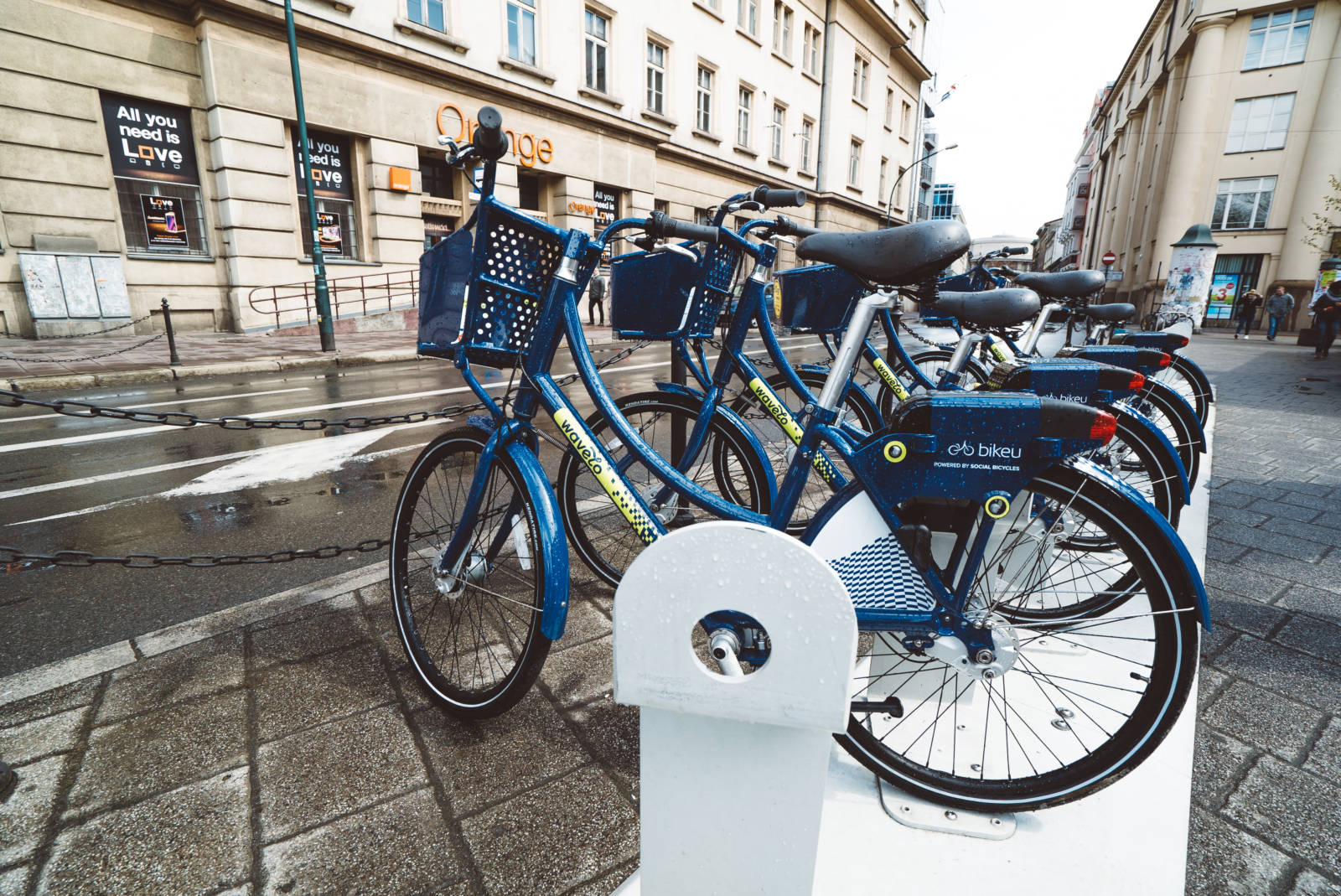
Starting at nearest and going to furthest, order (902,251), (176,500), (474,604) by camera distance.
Answer: (902,251)
(474,604)
(176,500)

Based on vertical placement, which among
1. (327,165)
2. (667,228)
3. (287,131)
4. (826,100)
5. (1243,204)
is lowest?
(667,228)

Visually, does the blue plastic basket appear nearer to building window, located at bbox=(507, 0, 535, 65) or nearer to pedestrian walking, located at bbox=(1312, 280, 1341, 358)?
pedestrian walking, located at bbox=(1312, 280, 1341, 358)

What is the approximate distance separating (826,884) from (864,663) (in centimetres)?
86

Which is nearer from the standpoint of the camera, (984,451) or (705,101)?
(984,451)

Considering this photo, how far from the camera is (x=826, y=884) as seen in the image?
153 cm

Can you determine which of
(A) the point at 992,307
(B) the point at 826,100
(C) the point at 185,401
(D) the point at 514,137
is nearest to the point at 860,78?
Answer: (B) the point at 826,100

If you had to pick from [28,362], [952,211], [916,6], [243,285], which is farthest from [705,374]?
[952,211]

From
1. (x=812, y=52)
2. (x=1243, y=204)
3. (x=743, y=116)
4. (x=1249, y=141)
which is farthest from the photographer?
(x=812, y=52)

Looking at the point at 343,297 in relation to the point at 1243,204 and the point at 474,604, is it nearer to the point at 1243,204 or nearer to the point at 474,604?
the point at 474,604

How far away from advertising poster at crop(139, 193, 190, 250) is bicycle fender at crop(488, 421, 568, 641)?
15.9 m

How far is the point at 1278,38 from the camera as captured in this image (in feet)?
92.4

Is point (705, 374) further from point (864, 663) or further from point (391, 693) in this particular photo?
point (391, 693)

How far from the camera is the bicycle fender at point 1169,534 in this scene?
1493 mm

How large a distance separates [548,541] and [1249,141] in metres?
39.6
